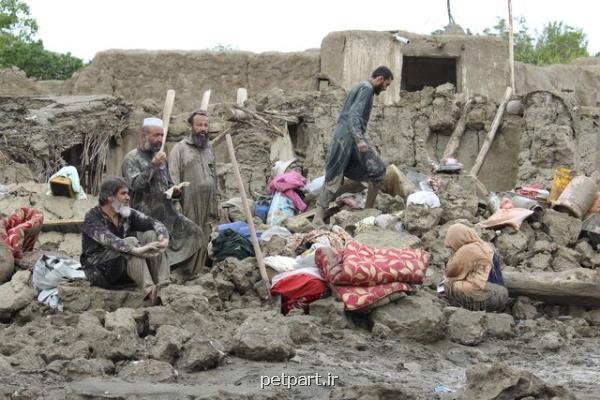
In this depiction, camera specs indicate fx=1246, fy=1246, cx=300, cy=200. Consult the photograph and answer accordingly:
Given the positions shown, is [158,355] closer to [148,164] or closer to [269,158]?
[148,164]

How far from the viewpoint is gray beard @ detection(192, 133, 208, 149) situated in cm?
993

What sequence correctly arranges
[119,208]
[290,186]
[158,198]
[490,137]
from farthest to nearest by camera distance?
1. [490,137]
2. [290,186]
3. [158,198]
4. [119,208]

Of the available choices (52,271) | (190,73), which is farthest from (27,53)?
(52,271)

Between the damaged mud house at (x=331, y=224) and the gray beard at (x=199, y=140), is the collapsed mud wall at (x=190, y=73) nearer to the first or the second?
the damaged mud house at (x=331, y=224)

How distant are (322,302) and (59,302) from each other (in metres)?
1.87

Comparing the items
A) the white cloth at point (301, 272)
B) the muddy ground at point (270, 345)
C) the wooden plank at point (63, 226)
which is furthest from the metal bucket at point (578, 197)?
the wooden plank at point (63, 226)

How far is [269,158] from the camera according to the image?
45.1 ft

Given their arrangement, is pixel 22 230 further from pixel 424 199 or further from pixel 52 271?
pixel 424 199

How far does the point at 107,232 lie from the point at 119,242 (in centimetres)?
13

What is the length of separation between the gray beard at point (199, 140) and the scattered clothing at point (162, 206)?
0.49m

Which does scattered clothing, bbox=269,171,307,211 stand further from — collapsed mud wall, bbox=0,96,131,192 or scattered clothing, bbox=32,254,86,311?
scattered clothing, bbox=32,254,86,311

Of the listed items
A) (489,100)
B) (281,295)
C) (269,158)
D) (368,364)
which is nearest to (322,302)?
(281,295)

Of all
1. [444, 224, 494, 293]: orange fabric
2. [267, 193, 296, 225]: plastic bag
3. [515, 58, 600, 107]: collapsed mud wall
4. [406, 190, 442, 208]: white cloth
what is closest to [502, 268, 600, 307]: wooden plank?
[444, 224, 494, 293]: orange fabric

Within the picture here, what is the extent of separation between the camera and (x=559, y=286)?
32.5ft
